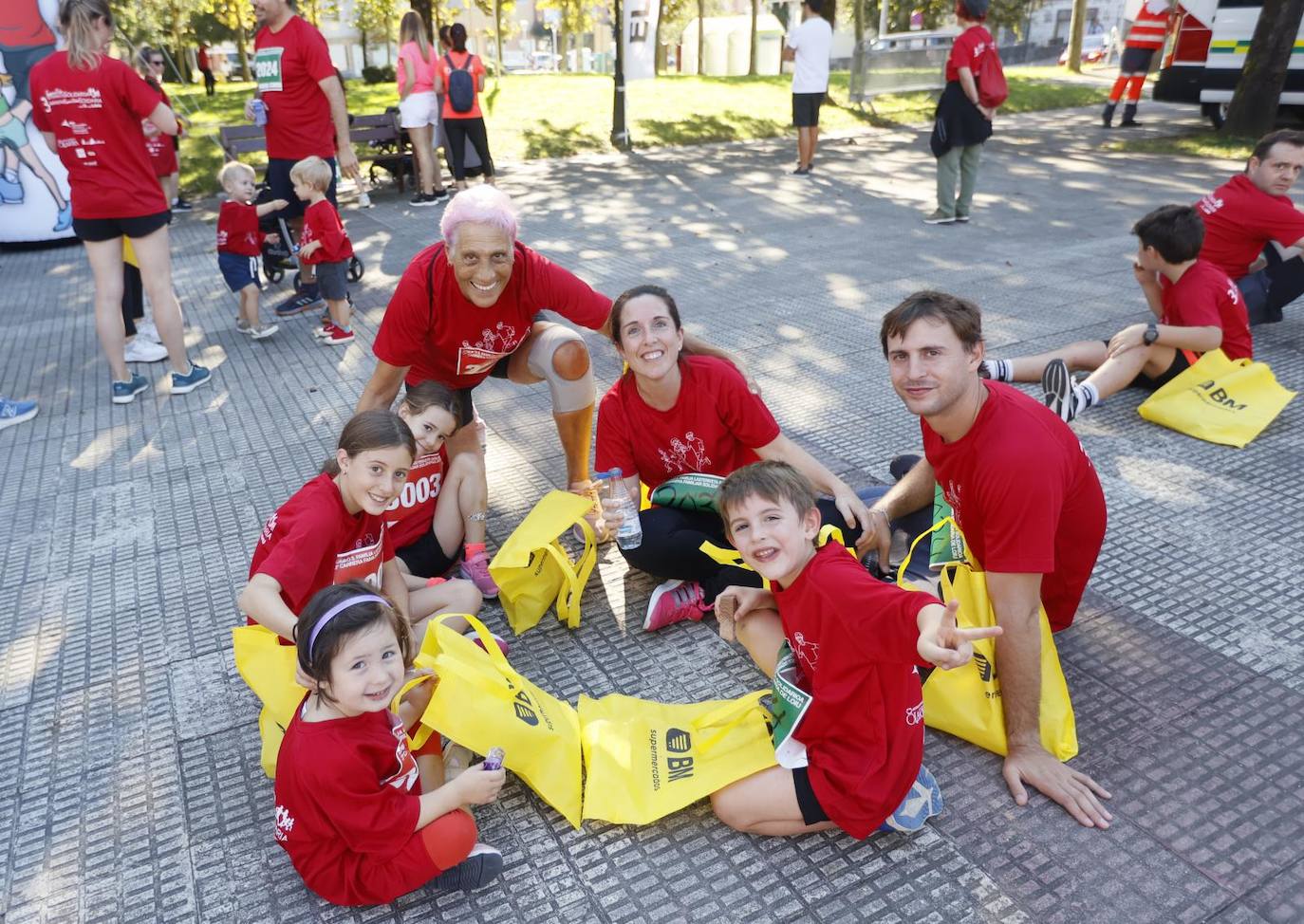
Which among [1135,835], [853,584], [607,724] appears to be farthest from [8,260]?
[1135,835]

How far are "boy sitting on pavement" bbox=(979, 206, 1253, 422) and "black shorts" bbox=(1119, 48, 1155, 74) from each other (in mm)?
11114

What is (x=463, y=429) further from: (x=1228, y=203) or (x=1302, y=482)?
(x=1228, y=203)

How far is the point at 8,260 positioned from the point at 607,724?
9.22m

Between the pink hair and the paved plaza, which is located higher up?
the pink hair

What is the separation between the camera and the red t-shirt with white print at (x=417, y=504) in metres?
3.38

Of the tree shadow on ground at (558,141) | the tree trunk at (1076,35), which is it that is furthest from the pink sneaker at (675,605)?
the tree trunk at (1076,35)

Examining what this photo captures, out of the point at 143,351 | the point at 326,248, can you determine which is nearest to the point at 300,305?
the point at 326,248

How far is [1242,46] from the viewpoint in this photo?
12.0 m

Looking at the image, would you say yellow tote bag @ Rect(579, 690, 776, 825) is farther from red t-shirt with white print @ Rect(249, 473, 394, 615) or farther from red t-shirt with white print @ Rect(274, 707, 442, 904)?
red t-shirt with white print @ Rect(249, 473, 394, 615)

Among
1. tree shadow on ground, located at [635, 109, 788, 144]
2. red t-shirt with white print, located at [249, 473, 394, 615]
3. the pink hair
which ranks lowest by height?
red t-shirt with white print, located at [249, 473, 394, 615]

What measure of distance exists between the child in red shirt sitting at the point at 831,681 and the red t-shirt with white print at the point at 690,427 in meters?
0.89

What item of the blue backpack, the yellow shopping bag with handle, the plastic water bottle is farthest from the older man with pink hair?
the blue backpack

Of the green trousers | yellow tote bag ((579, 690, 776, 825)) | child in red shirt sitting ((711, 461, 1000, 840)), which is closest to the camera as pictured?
child in red shirt sitting ((711, 461, 1000, 840))

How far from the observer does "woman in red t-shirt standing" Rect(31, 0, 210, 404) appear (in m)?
4.73
